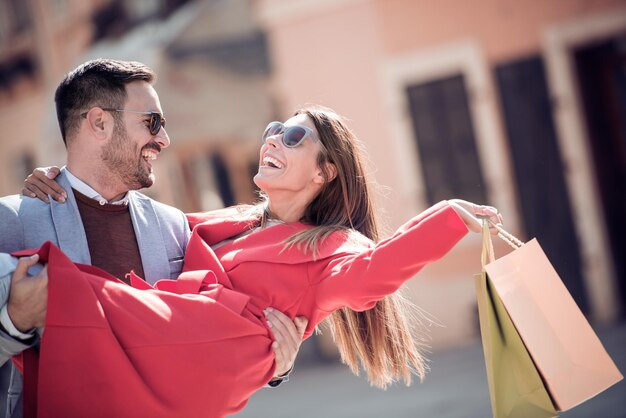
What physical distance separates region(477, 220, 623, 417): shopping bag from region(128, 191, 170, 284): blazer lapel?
1.21m

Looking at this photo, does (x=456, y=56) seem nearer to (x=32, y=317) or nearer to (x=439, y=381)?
(x=439, y=381)

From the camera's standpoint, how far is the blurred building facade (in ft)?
38.0

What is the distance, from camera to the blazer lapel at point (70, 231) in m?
3.56

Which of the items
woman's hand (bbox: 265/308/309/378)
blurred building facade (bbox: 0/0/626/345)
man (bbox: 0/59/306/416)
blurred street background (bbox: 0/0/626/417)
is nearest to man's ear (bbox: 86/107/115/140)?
man (bbox: 0/59/306/416)

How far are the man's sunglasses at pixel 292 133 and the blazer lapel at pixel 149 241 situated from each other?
63 cm

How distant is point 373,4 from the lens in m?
12.3

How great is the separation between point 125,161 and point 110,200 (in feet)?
0.53

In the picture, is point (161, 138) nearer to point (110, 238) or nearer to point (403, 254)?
point (110, 238)

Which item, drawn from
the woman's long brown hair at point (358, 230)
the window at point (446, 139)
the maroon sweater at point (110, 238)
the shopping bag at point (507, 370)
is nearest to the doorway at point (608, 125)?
the window at point (446, 139)

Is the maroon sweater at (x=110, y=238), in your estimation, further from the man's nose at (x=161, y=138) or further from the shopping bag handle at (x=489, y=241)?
the shopping bag handle at (x=489, y=241)

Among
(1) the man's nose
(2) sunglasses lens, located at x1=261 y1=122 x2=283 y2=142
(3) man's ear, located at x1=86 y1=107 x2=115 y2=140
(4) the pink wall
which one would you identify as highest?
(4) the pink wall

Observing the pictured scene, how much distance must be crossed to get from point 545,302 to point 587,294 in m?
8.55

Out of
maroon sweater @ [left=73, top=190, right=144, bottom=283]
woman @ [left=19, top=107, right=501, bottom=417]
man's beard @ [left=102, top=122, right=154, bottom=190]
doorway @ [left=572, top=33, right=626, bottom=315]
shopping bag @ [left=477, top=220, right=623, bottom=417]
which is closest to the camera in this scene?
woman @ [left=19, top=107, right=501, bottom=417]

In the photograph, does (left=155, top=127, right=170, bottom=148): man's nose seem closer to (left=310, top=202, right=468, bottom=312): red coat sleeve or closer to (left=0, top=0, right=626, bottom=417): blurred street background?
(left=310, top=202, right=468, bottom=312): red coat sleeve
